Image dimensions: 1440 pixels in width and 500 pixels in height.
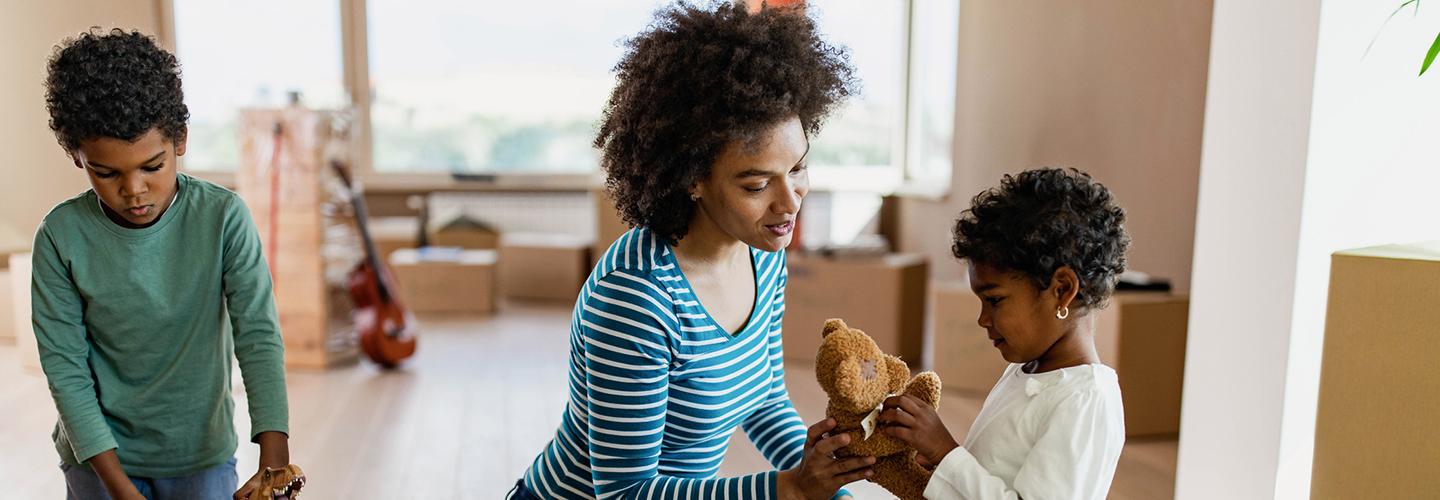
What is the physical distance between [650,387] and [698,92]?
335mm

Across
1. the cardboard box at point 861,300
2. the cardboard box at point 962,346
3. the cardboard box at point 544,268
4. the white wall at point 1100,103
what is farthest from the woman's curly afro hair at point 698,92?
the cardboard box at point 544,268

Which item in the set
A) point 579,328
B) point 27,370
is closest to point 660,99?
point 579,328

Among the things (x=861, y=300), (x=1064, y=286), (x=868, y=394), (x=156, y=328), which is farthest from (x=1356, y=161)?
(x=861, y=300)

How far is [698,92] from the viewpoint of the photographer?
3.76 ft

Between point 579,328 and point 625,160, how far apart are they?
211 millimetres

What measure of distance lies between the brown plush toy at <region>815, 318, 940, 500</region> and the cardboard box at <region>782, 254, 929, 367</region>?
3.02 metres

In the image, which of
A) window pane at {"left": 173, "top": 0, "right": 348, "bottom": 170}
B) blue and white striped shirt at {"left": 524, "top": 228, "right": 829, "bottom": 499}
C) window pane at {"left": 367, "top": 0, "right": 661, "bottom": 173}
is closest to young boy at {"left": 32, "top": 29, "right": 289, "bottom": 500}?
blue and white striped shirt at {"left": 524, "top": 228, "right": 829, "bottom": 499}

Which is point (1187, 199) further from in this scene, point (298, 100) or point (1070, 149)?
point (298, 100)

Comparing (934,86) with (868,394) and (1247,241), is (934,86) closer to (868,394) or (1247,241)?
(1247,241)

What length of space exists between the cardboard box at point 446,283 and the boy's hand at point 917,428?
462cm

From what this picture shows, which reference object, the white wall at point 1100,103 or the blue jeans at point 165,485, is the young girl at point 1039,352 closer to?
the blue jeans at point 165,485

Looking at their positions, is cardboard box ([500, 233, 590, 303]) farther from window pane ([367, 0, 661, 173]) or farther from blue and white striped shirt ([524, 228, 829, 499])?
blue and white striped shirt ([524, 228, 829, 499])

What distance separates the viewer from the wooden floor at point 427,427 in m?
2.71

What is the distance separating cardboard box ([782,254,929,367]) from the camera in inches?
165
